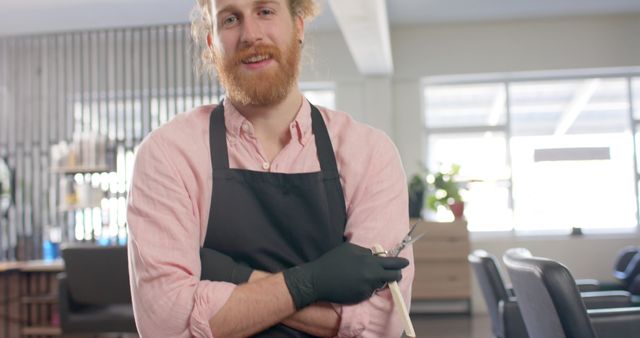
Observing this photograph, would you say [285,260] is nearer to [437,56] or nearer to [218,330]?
[218,330]

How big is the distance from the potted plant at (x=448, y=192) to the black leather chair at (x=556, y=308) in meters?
5.95

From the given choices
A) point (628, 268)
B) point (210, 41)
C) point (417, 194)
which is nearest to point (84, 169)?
point (417, 194)

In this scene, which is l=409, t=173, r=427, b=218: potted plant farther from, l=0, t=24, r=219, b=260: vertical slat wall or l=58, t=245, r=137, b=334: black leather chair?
l=58, t=245, r=137, b=334: black leather chair

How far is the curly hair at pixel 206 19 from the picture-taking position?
1.51 metres

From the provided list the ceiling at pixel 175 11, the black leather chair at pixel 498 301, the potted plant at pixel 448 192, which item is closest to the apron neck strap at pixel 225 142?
the black leather chair at pixel 498 301

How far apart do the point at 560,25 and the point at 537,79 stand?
2.32ft

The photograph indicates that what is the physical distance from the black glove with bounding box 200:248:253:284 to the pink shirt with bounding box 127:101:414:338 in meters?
0.02

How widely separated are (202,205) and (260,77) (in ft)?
0.81

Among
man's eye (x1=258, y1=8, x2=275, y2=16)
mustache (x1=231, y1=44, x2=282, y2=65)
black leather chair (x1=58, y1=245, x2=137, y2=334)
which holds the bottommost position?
black leather chair (x1=58, y1=245, x2=137, y2=334)

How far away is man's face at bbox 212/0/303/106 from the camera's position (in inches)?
55.7

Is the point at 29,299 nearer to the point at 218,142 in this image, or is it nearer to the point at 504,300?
the point at 504,300

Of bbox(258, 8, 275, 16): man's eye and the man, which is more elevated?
bbox(258, 8, 275, 16): man's eye

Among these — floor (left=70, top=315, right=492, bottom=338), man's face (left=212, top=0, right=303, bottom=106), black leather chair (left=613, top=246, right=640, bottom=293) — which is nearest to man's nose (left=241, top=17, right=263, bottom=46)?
man's face (left=212, top=0, right=303, bottom=106)

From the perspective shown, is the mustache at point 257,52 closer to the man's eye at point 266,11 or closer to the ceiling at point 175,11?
the man's eye at point 266,11
